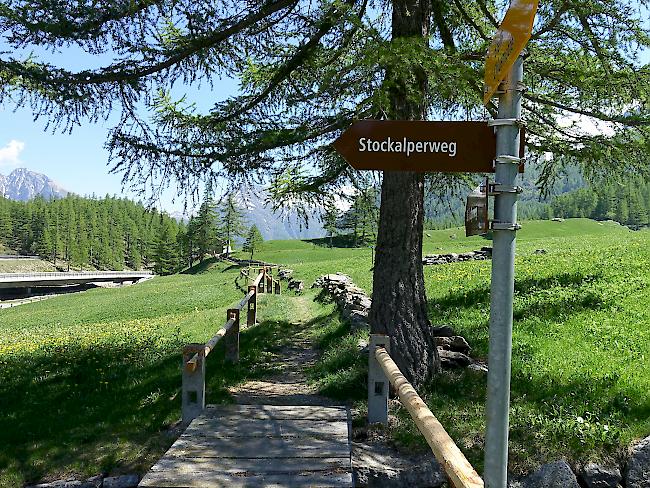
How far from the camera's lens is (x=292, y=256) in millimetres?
66250

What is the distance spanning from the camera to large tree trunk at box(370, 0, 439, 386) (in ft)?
22.8

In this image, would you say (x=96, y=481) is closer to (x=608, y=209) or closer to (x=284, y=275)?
(x=284, y=275)

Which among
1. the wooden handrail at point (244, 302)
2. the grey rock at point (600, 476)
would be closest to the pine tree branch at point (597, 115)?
the grey rock at point (600, 476)

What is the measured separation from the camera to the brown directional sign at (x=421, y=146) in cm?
266

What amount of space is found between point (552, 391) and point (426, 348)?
1.62 metres

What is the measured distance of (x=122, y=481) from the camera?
4.97 m

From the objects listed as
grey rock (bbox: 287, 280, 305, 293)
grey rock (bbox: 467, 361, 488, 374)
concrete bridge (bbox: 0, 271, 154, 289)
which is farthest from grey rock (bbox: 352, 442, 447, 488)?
concrete bridge (bbox: 0, 271, 154, 289)

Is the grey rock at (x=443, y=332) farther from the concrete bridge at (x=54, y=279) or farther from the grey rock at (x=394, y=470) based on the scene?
the concrete bridge at (x=54, y=279)

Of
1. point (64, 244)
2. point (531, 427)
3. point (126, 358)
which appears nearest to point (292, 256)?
point (126, 358)

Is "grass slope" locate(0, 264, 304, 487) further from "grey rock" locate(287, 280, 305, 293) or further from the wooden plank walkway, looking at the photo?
"grey rock" locate(287, 280, 305, 293)

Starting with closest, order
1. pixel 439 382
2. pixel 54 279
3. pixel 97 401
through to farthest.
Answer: pixel 439 382 < pixel 97 401 < pixel 54 279

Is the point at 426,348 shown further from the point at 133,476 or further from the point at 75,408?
the point at 75,408

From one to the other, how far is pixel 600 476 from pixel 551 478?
0.53 m

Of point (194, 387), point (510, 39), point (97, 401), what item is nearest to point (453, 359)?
point (194, 387)
